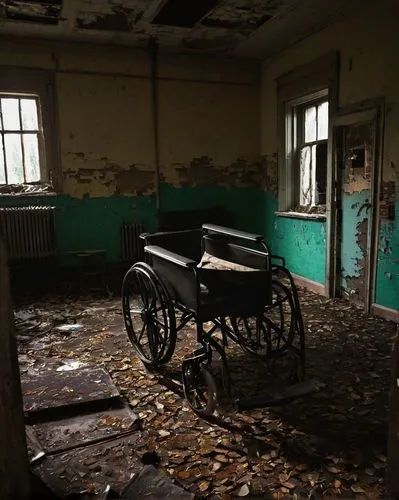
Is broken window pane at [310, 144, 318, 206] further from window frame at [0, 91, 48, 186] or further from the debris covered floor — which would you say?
window frame at [0, 91, 48, 186]

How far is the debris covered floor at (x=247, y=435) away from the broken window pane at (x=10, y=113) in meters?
2.84

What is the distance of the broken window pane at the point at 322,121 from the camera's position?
15.6ft

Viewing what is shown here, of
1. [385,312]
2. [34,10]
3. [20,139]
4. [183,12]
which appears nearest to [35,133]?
[20,139]

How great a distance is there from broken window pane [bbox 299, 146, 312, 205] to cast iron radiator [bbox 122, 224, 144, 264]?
6.99ft

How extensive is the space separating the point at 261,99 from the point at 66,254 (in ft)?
11.2

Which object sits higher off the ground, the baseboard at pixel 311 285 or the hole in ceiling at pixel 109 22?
the hole in ceiling at pixel 109 22

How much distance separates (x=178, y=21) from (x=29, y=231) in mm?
2906

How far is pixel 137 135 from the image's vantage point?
542 cm

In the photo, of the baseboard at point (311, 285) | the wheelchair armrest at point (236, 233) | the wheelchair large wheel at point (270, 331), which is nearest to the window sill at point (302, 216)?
the baseboard at point (311, 285)

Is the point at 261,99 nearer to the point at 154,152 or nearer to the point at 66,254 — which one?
the point at 154,152

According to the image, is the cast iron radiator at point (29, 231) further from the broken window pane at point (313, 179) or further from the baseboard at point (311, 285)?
the broken window pane at point (313, 179)

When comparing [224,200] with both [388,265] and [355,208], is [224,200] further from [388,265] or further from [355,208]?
[388,265]

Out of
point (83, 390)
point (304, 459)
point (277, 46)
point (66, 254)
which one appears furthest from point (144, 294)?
point (277, 46)

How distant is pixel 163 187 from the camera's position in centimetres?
560
